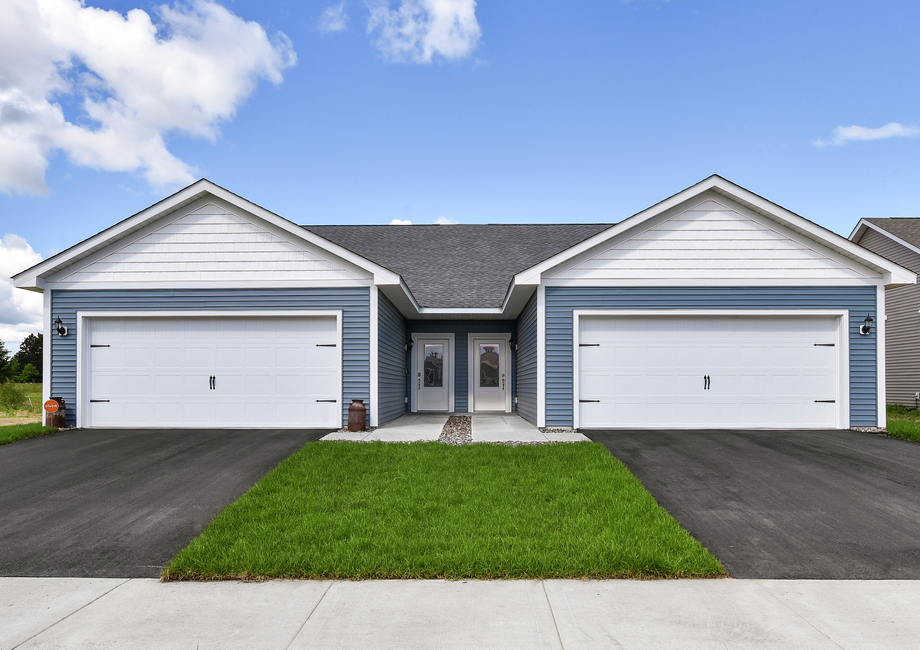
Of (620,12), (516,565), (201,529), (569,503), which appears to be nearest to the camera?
(516,565)

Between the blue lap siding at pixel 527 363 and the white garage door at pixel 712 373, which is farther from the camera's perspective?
the blue lap siding at pixel 527 363

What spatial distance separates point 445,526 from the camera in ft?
14.4

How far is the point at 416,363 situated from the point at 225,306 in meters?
5.68

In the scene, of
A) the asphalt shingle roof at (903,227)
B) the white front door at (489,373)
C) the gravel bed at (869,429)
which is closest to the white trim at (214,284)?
the white front door at (489,373)

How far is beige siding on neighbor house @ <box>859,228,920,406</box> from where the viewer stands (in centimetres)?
1555

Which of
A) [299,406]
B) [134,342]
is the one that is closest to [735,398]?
[299,406]

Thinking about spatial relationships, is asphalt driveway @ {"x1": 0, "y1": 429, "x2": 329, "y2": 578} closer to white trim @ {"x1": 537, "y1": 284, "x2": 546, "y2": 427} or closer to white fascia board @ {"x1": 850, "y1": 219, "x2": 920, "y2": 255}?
white trim @ {"x1": 537, "y1": 284, "x2": 546, "y2": 427}

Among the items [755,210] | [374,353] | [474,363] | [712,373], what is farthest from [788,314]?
[374,353]

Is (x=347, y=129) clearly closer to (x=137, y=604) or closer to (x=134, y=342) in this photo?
(x=134, y=342)

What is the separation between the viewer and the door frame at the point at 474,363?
14.2 m

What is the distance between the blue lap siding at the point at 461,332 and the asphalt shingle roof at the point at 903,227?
13115 mm

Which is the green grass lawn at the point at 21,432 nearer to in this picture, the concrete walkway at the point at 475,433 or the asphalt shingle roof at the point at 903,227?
the concrete walkway at the point at 475,433

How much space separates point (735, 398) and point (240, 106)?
1235 cm

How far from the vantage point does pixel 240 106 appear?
1159cm
